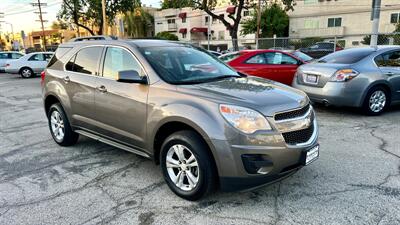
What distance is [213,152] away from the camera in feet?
10.3

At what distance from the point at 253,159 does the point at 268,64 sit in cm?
678

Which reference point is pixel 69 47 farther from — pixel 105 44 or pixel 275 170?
pixel 275 170

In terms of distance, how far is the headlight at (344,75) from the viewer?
6.61 m

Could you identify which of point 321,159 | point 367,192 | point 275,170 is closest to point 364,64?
point 321,159

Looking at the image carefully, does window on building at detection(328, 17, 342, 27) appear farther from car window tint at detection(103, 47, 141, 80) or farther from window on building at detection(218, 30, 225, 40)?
car window tint at detection(103, 47, 141, 80)

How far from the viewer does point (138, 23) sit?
6278cm

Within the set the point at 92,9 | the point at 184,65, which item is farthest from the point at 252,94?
the point at 92,9

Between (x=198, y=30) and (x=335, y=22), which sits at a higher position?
(x=335, y=22)

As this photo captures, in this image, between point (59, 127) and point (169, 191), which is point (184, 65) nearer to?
point (169, 191)

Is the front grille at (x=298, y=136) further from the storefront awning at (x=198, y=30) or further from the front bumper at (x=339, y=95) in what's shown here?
the storefront awning at (x=198, y=30)

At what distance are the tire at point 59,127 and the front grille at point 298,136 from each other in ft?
11.6

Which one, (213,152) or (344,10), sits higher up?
(344,10)

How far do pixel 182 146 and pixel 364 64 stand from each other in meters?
5.12

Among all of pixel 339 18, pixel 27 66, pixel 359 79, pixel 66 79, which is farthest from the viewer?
pixel 339 18
